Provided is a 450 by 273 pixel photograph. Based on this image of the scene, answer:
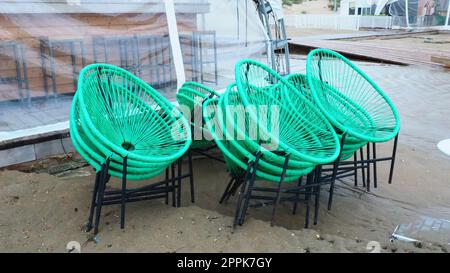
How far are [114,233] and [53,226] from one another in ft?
1.47

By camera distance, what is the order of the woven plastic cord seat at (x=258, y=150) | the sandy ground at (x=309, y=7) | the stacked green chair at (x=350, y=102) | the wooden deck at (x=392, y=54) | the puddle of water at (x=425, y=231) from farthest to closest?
the sandy ground at (x=309, y=7), the wooden deck at (x=392, y=54), the stacked green chair at (x=350, y=102), the puddle of water at (x=425, y=231), the woven plastic cord seat at (x=258, y=150)

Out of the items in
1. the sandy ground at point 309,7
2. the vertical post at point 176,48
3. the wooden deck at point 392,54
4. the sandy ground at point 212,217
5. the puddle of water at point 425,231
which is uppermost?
the sandy ground at point 309,7

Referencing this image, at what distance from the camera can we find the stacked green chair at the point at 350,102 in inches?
130

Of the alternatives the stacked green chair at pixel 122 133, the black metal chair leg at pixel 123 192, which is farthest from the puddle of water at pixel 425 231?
the black metal chair leg at pixel 123 192

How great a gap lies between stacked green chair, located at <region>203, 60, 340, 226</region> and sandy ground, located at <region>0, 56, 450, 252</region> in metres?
0.23

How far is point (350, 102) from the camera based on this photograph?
369 cm

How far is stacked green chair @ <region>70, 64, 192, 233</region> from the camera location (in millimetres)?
2559

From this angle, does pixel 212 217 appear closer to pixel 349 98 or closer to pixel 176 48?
pixel 349 98

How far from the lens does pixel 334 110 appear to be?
142 inches

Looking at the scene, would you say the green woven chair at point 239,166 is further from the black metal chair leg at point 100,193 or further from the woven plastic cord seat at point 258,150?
the black metal chair leg at point 100,193

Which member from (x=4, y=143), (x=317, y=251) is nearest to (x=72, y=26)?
(x=4, y=143)

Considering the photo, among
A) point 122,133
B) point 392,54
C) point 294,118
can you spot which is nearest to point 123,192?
point 122,133

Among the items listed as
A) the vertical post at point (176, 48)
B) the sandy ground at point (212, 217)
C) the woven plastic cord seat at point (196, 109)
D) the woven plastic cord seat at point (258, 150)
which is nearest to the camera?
the sandy ground at point (212, 217)
